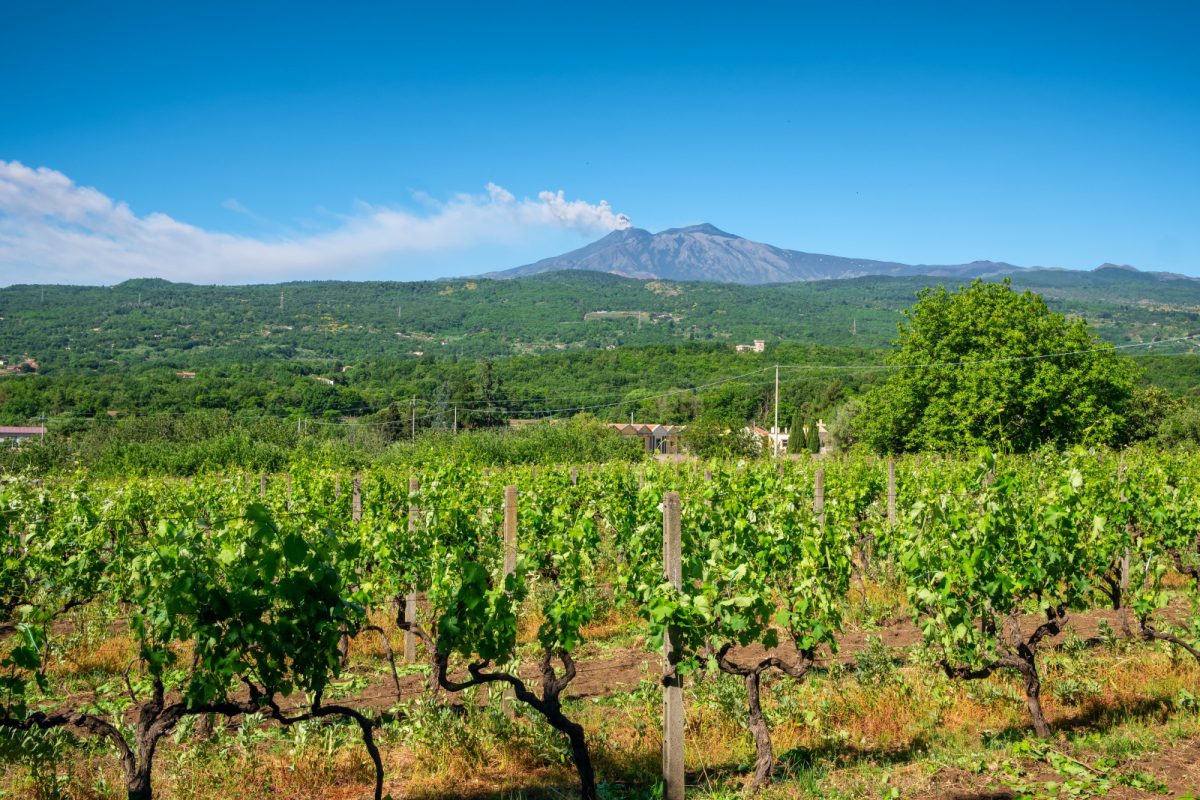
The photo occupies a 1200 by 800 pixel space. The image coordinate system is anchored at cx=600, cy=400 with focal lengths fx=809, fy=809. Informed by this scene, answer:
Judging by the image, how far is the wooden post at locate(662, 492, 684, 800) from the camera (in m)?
4.35

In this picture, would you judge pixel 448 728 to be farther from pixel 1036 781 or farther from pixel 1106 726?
pixel 1106 726

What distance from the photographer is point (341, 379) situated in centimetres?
7544

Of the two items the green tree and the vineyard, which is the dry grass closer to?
the vineyard

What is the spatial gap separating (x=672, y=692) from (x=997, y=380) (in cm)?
2522

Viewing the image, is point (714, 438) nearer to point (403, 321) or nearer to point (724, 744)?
point (724, 744)

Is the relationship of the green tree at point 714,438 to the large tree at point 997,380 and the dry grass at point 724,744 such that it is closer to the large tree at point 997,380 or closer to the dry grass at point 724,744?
the large tree at point 997,380

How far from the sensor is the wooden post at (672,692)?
4.35 meters

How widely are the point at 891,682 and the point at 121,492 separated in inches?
378

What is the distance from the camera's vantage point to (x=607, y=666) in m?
7.49

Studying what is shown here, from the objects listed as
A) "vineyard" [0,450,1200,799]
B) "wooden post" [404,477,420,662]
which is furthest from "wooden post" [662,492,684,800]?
"wooden post" [404,477,420,662]

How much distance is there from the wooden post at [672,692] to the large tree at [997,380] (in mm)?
23355

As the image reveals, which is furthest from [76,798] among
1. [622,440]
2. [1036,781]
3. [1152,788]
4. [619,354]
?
[619,354]

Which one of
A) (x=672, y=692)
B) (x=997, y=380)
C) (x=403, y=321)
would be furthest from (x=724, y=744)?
(x=403, y=321)

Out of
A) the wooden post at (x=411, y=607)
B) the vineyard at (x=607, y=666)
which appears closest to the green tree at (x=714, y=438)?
the vineyard at (x=607, y=666)
